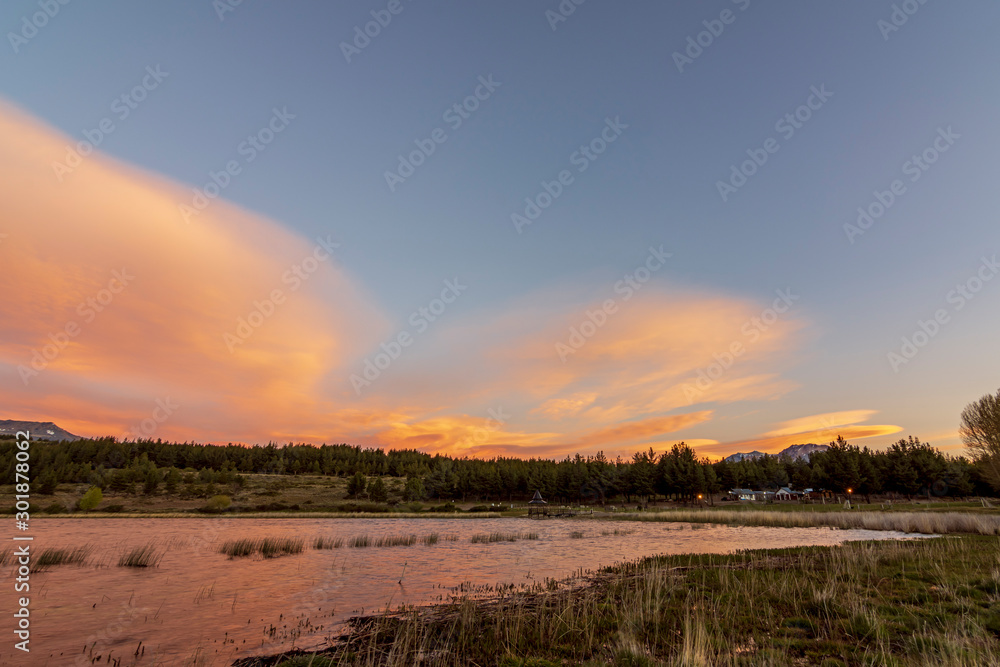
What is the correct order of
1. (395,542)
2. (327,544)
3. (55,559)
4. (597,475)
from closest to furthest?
(55,559)
(327,544)
(395,542)
(597,475)

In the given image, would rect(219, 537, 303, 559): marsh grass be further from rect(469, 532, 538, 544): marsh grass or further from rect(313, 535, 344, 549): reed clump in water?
rect(469, 532, 538, 544): marsh grass

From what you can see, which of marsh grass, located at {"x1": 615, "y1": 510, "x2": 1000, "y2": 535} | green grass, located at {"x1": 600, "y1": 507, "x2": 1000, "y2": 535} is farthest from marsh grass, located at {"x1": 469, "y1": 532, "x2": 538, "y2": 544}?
green grass, located at {"x1": 600, "y1": 507, "x2": 1000, "y2": 535}

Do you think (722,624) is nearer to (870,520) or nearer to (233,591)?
(233,591)

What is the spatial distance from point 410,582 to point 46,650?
13611 mm

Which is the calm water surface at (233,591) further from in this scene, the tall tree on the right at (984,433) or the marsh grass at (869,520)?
the tall tree on the right at (984,433)

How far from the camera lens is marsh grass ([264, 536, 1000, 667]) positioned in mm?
9992

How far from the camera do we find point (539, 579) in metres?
22.2

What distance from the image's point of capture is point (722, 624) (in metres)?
12.6

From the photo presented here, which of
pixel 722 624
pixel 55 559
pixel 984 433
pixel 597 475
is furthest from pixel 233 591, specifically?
pixel 597 475

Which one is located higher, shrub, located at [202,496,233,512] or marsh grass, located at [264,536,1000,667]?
marsh grass, located at [264,536,1000,667]

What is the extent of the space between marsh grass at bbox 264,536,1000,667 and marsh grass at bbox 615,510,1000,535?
89.7ft

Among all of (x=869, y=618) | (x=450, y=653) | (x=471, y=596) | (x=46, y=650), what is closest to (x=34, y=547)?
(x=46, y=650)

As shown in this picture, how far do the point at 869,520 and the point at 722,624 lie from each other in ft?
180

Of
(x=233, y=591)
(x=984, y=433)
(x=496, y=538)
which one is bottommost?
(x=496, y=538)
